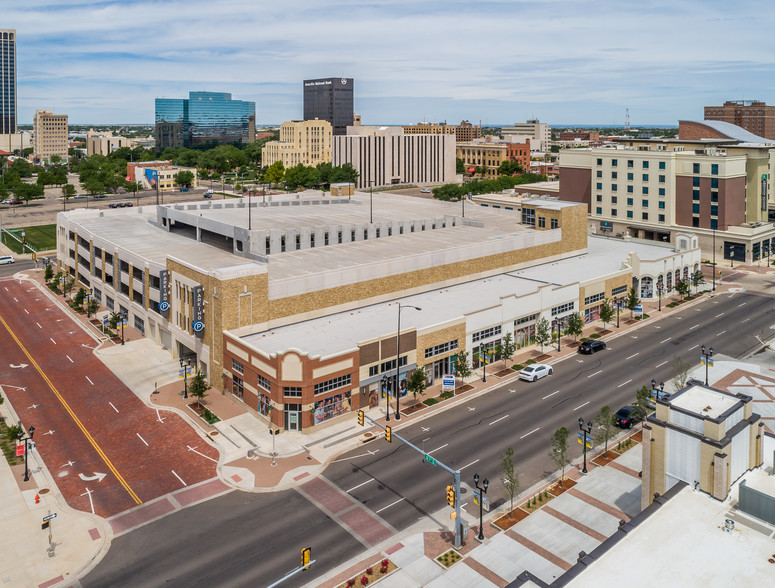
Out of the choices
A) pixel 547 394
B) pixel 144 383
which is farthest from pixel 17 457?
pixel 547 394

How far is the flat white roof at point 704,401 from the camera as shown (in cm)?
3603

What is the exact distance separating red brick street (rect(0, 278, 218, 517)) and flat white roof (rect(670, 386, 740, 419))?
33.8 metres

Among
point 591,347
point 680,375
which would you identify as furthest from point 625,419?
point 591,347

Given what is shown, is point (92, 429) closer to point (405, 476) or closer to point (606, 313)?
point (405, 476)

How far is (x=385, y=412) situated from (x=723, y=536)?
107 feet

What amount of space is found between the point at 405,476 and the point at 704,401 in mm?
21699

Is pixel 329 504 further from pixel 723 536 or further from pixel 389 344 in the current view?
pixel 723 536

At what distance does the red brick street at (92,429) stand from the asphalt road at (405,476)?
5.71 metres

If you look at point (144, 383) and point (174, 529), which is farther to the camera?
point (144, 383)

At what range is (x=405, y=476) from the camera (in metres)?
47.2

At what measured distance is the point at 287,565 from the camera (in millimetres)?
37312

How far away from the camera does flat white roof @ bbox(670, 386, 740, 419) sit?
118 feet

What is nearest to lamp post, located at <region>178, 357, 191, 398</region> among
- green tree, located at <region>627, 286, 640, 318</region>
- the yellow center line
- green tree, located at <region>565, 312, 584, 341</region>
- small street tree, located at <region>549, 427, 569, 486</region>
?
the yellow center line

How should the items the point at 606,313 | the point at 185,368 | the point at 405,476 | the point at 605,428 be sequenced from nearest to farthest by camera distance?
1. the point at 405,476
2. the point at 605,428
3. the point at 185,368
4. the point at 606,313
